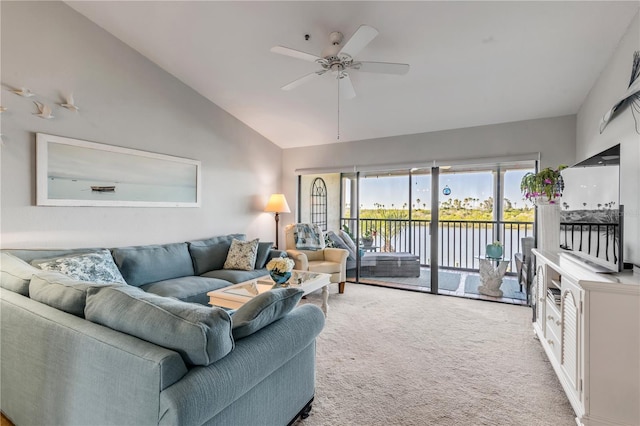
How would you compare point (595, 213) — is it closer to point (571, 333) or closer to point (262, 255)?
point (571, 333)

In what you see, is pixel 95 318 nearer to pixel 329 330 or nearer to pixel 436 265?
pixel 329 330

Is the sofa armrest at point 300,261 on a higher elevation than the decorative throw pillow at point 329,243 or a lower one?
lower

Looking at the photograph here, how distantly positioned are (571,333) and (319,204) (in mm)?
4184

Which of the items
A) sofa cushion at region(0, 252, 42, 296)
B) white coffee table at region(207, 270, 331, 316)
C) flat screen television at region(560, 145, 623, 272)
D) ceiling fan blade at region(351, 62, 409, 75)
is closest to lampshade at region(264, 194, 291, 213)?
white coffee table at region(207, 270, 331, 316)

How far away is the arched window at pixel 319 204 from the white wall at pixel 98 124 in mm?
1439

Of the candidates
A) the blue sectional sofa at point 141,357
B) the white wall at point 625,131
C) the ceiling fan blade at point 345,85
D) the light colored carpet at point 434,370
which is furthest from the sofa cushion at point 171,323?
the white wall at point 625,131

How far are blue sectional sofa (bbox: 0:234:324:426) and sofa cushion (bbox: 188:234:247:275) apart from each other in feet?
5.99

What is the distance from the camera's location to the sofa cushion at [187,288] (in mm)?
2852

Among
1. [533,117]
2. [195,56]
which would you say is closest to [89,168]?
[195,56]

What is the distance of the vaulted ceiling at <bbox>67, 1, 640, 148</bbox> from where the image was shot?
94.5 inches

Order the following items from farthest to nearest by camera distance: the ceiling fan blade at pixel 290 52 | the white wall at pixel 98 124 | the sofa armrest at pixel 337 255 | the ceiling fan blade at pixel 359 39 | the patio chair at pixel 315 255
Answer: the sofa armrest at pixel 337 255, the patio chair at pixel 315 255, the white wall at pixel 98 124, the ceiling fan blade at pixel 290 52, the ceiling fan blade at pixel 359 39

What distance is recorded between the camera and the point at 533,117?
3736mm

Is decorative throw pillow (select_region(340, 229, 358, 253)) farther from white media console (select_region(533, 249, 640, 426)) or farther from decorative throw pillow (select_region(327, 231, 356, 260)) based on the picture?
white media console (select_region(533, 249, 640, 426))

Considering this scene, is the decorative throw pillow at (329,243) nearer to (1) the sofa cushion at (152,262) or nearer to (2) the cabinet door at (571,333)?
(1) the sofa cushion at (152,262)
